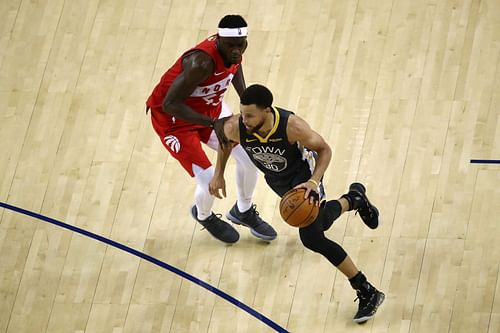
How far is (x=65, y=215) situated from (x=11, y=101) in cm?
136

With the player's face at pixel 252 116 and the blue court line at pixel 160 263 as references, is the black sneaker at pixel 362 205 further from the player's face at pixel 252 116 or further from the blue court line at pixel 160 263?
the player's face at pixel 252 116

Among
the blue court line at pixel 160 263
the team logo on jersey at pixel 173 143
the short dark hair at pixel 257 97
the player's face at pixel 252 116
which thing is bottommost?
the blue court line at pixel 160 263

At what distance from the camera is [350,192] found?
7297 mm

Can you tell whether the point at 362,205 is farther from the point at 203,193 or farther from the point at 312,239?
the point at 203,193

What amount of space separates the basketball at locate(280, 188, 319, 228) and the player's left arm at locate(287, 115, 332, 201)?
74 mm

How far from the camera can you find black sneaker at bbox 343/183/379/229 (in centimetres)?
724

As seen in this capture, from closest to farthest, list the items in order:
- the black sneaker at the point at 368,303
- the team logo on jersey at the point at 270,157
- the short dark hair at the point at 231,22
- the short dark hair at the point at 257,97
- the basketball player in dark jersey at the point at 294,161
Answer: the short dark hair at the point at 257,97 → the basketball player in dark jersey at the point at 294,161 → the team logo on jersey at the point at 270,157 → the short dark hair at the point at 231,22 → the black sneaker at the point at 368,303

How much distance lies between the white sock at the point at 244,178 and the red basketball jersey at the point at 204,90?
1.14 ft

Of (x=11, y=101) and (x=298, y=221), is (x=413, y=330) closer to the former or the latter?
(x=298, y=221)

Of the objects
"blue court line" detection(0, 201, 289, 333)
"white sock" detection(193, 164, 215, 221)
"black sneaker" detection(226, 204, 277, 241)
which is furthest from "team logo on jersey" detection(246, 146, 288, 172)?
"blue court line" detection(0, 201, 289, 333)

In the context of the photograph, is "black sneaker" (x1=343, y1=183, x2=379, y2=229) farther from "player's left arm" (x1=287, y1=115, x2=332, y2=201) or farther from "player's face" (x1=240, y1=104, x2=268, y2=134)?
"player's face" (x1=240, y1=104, x2=268, y2=134)

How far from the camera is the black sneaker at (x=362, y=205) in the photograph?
23.8 ft

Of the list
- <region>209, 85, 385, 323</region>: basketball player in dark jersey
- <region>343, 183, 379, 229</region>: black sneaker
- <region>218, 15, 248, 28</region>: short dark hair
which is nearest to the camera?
<region>209, 85, 385, 323</region>: basketball player in dark jersey

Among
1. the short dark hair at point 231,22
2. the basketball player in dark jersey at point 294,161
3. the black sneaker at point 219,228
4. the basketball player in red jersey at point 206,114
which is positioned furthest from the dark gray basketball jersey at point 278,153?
the black sneaker at point 219,228
